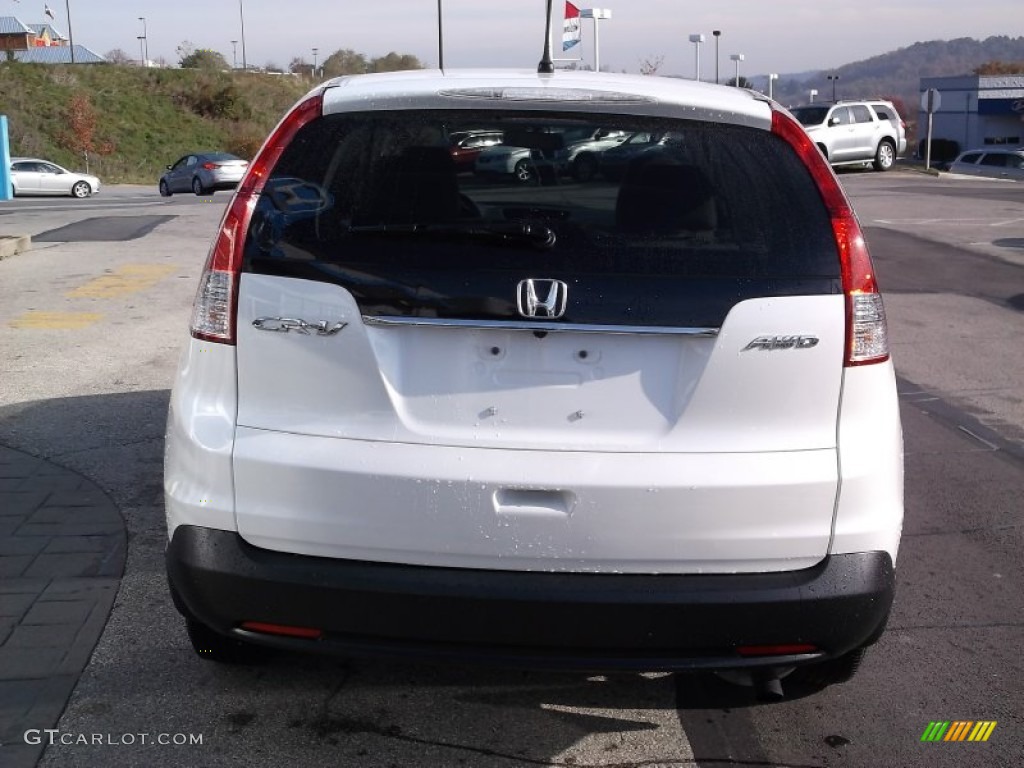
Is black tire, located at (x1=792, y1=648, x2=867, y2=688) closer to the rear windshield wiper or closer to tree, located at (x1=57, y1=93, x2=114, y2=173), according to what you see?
the rear windshield wiper

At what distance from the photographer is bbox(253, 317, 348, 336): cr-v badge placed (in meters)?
3.06

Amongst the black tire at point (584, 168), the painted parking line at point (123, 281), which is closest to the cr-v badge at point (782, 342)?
the black tire at point (584, 168)

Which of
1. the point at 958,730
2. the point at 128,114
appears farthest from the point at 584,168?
the point at 128,114

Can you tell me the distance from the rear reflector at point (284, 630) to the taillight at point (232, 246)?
74 centimetres

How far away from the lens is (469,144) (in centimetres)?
351

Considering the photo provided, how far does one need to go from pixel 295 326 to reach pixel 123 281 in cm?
1002

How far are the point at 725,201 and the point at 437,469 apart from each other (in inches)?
40.4

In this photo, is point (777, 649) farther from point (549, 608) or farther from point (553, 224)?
point (553, 224)

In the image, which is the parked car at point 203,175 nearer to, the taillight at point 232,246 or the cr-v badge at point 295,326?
the taillight at point 232,246

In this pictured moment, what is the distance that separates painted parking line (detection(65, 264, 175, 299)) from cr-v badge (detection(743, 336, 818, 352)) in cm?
944

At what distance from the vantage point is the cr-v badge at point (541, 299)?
299cm

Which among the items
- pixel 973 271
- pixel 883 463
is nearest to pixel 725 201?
Answer: pixel 883 463

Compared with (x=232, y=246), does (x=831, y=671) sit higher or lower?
lower

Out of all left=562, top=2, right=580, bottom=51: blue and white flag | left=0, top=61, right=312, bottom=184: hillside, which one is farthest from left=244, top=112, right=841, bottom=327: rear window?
left=0, top=61, right=312, bottom=184: hillside
